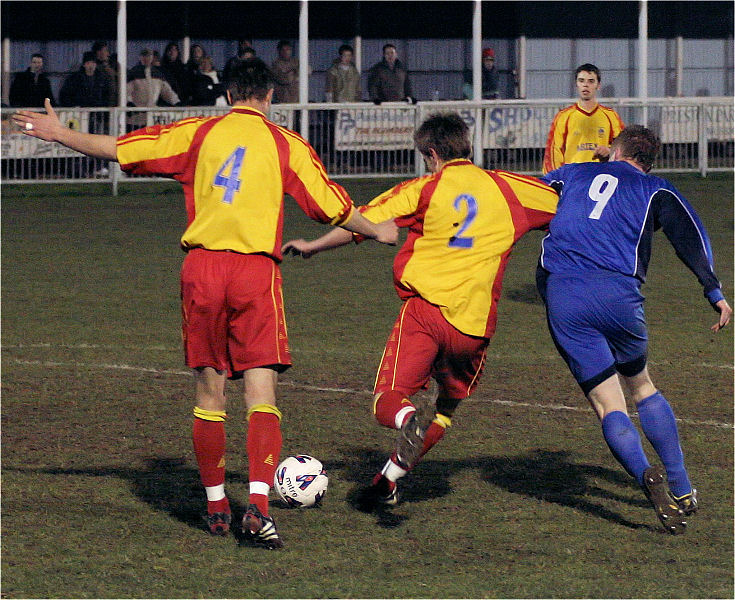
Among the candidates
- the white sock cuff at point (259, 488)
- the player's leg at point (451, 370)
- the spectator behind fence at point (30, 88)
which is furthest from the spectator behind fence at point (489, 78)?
the white sock cuff at point (259, 488)

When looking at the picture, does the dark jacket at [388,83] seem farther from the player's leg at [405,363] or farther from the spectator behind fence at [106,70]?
the player's leg at [405,363]

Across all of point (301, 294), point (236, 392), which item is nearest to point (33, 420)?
point (236, 392)

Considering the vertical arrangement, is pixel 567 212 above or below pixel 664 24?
below

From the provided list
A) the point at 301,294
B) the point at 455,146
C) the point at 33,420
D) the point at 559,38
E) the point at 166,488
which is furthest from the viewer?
the point at 559,38

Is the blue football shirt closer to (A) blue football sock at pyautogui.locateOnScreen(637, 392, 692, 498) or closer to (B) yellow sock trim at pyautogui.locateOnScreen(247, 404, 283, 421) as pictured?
(A) blue football sock at pyautogui.locateOnScreen(637, 392, 692, 498)

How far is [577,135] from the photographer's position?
12.0m

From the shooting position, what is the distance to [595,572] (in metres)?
5.57

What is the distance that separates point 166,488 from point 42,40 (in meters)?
24.4

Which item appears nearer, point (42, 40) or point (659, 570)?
point (659, 570)

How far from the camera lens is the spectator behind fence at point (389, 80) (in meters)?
25.0

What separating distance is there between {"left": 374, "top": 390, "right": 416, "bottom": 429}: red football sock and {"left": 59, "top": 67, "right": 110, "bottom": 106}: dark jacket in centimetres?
1752

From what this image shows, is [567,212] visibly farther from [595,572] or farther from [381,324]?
[381,324]

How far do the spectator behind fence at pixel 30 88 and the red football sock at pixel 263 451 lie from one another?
18.1 metres

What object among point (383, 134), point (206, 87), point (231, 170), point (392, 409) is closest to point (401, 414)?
point (392, 409)
